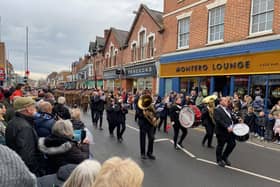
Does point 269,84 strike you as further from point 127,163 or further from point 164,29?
point 127,163

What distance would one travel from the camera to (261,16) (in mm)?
11977

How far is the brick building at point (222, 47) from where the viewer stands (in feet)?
37.9

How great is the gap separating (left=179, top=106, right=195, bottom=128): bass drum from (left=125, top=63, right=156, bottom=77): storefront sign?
13.1 meters

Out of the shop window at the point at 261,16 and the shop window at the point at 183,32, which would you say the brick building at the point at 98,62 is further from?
the shop window at the point at 261,16

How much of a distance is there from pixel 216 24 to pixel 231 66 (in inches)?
120

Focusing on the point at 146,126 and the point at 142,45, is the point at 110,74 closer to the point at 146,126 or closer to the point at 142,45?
the point at 142,45

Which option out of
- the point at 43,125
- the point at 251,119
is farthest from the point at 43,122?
the point at 251,119

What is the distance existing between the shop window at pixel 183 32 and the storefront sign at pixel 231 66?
151 cm

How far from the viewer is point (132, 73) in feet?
80.9

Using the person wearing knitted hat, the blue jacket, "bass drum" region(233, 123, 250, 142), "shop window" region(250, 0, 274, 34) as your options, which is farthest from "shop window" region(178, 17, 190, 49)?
the person wearing knitted hat

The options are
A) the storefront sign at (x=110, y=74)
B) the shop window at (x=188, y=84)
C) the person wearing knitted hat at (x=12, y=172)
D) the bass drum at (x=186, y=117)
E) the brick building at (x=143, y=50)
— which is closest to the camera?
the person wearing knitted hat at (x=12, y=172)

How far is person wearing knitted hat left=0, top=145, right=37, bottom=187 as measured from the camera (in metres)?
1.55

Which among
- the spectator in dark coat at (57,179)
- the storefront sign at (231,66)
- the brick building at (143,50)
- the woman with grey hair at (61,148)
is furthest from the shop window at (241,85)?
the spectator in dark coat at (57,179)

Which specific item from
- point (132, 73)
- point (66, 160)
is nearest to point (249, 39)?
point (66, 160)
